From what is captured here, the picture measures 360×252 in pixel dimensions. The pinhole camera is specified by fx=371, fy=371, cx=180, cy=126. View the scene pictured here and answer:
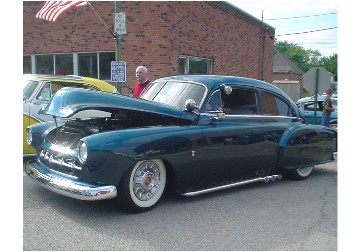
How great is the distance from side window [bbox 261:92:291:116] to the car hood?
5.47 feet

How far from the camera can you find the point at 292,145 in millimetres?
5652

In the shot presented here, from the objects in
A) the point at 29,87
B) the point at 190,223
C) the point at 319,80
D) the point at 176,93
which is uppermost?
the point at 319,80

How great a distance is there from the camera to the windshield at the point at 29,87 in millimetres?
6785

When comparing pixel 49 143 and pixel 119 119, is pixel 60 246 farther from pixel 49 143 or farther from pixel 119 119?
pixel 119 119

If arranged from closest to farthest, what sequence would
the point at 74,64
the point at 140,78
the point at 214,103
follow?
1. the point at 214,103
2. the point at 140,78
3. the point at 74,64

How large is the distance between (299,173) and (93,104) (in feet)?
12.1

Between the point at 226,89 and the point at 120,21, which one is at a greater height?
the point at 120,21

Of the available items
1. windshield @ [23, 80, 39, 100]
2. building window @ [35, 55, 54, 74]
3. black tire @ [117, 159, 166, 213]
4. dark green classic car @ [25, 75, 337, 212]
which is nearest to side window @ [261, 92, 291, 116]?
dark green classic car @ [25, 75, 337, 212]

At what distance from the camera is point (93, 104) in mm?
4215

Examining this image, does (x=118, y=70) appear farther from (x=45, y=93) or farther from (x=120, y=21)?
(x=45, y=93)

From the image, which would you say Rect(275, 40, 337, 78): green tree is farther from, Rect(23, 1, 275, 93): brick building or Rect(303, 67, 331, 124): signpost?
Rect(303, 67, 331, 124): signpost

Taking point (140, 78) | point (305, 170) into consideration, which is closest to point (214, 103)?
point (305, 170)

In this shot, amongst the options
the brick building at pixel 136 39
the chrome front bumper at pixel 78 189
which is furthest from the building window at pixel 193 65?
the chrome front bumper at pixel 78 189

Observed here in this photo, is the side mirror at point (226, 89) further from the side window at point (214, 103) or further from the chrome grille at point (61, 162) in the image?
the chrome grille at point (61, 162)
